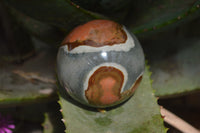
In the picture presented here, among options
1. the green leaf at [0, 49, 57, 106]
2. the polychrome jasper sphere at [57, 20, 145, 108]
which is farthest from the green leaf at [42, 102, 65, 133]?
the polychrome jasper sphere at [57, 20, 145, 108]

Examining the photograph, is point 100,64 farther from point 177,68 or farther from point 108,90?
point 177,68

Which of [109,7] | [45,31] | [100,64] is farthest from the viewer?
[45,31]

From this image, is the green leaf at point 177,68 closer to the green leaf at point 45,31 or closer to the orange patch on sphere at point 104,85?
the orange patch on sphere at point 104,85

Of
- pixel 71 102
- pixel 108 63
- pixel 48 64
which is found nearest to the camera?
pixel 108 63

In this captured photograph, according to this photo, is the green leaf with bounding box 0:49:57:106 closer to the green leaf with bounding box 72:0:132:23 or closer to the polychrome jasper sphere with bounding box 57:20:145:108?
the polychrome jasper sphere with bounding box 57:20:145:108

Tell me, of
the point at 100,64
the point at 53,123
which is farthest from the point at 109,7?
the point at 53,123

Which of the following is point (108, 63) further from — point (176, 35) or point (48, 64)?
point (176, 35)

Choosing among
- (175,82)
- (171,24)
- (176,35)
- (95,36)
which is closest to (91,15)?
(95,36)
